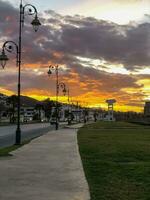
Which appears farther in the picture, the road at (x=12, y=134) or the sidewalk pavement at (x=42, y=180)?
the road at (x=12, y=134)

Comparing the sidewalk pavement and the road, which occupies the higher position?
the road

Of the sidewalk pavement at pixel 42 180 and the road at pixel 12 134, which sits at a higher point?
the road at pixel 12 134

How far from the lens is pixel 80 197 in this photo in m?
11.1

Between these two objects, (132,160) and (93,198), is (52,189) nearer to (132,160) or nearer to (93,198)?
(93,198)

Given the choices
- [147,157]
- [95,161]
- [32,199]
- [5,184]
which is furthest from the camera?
[147,157]

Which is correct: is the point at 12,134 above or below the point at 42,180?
above

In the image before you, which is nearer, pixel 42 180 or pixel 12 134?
pixel 42 180

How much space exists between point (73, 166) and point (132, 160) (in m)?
4.22

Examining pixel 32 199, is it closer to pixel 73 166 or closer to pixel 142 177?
pixel 142 177

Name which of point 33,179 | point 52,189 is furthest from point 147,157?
point 52,189

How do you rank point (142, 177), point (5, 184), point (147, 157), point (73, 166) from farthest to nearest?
point (147, 157) < point (73, 166) < point (142, 177) < point (5, 184)

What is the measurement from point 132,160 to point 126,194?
31.0 feet

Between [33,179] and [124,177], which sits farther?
[124,177]

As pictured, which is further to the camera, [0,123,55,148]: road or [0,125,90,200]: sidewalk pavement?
[0,123,55,148]: road
